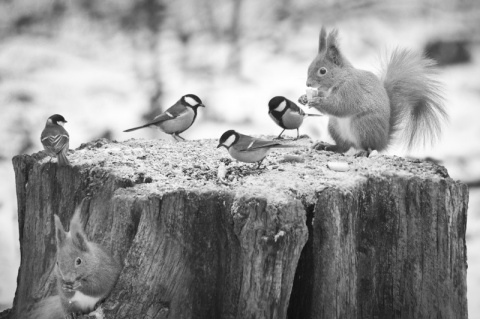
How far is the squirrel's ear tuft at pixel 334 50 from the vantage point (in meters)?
3.26

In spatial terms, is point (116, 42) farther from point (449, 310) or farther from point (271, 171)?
point (449, 310)

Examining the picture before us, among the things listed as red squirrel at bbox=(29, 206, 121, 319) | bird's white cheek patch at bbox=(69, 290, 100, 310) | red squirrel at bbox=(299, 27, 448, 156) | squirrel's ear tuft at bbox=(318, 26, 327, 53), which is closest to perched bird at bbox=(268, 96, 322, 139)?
red squirrel at bbox=(299, 27, 448, 156)

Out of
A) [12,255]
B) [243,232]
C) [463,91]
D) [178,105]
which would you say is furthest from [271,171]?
[463,91]

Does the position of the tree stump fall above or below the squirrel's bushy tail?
below

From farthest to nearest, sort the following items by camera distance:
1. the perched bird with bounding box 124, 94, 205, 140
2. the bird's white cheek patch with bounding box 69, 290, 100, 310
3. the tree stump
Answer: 1. the perched bird with bounding box 124, 94, 205, 140
2. the bird's white cheek patch with bounding box 69, 290, 100, 310
3. the tree stump

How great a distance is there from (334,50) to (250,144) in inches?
34.0

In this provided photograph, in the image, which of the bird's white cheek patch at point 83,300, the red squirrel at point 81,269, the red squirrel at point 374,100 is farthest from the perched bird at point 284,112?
the bird's white cheek patch at point 83,300

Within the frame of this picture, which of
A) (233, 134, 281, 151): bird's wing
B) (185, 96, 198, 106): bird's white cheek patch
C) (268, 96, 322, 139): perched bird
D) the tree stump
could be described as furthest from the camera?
(185, 96, 198, 106): bird's white cheek patch

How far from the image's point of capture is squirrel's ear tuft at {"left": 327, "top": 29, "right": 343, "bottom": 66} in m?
3.26

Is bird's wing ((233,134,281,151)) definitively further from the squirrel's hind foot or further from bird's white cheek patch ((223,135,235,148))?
the squirrel's hind foot

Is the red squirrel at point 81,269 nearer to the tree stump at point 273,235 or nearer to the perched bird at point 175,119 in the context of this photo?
the tree stump at point 273,235

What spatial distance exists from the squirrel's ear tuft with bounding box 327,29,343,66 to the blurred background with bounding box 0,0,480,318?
5.02ft

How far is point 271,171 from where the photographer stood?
8.80ft

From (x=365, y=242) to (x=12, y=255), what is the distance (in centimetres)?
258
